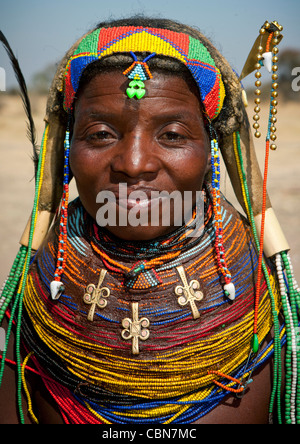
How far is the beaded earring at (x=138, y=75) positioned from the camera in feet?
5.37

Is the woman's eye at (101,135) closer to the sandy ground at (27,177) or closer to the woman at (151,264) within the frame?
the woman at (151,264)

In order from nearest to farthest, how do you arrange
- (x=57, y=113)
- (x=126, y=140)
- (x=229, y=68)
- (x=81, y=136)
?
(x=126, y=140) → (x=81, y=136) → (x=229, y=68) → (x=57, y=113)

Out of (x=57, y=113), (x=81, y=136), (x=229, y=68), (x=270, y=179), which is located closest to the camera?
(x=81, y=136)

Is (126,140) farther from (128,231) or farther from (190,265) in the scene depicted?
(190,265)

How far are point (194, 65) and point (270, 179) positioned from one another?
283 inches

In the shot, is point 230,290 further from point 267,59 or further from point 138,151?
point 267,59

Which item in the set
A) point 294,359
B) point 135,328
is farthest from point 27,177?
point 294,359

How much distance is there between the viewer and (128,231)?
1.75m

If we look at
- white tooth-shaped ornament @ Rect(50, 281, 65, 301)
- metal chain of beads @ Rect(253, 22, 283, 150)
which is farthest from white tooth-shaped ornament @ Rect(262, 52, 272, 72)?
white tooth-shaped ornament @ Rect(50, 281, 65, 301)

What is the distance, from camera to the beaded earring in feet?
5.37

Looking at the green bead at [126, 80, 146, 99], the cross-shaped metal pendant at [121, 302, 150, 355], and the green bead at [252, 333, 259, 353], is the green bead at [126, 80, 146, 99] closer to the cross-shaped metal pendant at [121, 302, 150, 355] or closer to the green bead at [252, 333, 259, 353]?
the cross-shaped metal pendant at [121, 302, 150, 355]

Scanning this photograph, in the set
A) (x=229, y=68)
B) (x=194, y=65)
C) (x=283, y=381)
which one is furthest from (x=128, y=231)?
(x=283, y=381)

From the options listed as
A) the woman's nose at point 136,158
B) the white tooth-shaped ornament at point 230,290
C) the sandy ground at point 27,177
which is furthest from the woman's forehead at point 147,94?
the sandy ground at point 27,177

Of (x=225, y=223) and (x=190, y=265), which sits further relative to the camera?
(x=225, y=223)
